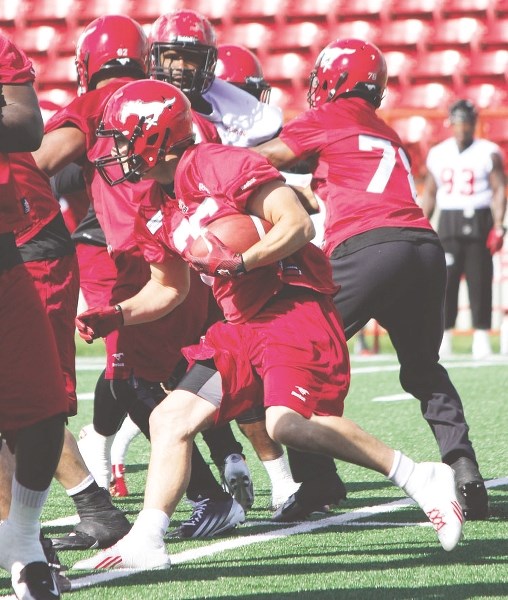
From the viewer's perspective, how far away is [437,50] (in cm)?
1500

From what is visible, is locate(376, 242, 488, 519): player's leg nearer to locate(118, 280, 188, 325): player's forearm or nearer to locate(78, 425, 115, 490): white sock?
locate(118, 280, 188, 325): player's forearm

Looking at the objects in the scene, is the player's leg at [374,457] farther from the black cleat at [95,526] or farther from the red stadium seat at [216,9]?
the red stadium seat at [216,9]

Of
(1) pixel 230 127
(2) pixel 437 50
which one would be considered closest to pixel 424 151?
(2) pixel 437 50

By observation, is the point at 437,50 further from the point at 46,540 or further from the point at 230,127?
the point at 46,540

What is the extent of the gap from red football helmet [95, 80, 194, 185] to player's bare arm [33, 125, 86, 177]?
19.7 inches

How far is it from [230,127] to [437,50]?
10.3 meters

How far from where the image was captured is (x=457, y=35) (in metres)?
14.9

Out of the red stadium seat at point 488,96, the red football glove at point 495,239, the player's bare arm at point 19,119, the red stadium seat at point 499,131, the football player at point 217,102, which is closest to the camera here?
the player's bare arm at point 19,119

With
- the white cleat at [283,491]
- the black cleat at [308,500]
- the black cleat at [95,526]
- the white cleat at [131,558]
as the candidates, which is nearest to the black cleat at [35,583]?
the white cleat at [131,558]

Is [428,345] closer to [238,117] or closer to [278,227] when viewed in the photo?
[278,227]

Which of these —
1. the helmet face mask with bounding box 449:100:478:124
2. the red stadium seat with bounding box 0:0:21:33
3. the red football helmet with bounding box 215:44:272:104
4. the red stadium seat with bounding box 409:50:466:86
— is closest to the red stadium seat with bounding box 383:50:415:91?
the red stadium seat with bounding box 409:50:466:86

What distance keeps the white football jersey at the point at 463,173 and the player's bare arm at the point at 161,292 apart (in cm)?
725

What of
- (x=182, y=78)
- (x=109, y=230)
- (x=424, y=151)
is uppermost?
(x=182, y=78)

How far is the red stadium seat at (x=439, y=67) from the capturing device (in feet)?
48.2
